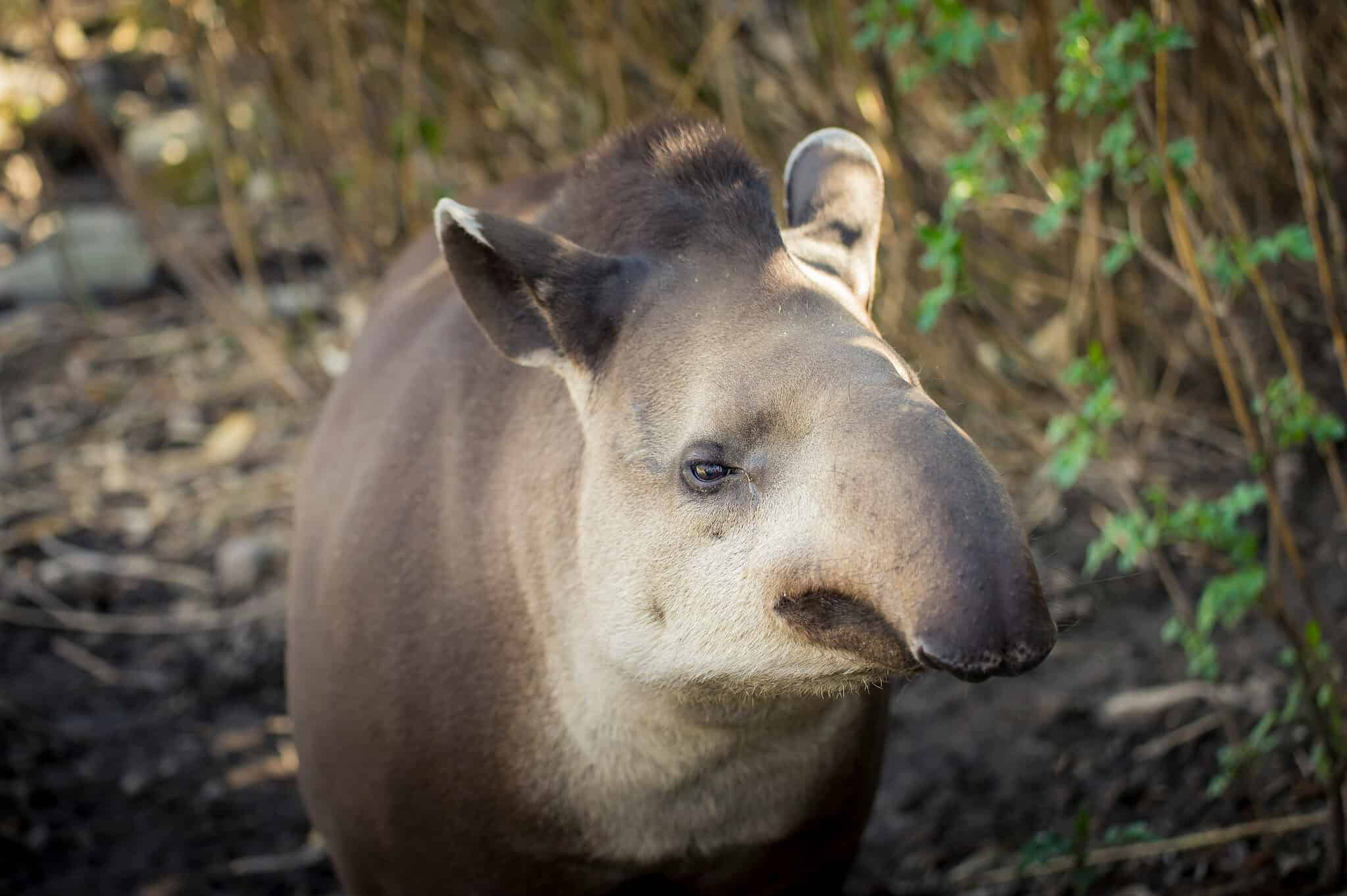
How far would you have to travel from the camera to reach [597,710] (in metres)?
2.58

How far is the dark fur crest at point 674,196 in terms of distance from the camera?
249 centimetres

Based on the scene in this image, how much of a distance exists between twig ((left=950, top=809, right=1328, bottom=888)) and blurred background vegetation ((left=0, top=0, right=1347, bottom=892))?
0.18 feet

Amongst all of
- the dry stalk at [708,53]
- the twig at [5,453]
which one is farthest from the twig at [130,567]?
the dry stalk at [708,53]

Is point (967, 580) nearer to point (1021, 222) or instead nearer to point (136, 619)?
point (1021, 222)

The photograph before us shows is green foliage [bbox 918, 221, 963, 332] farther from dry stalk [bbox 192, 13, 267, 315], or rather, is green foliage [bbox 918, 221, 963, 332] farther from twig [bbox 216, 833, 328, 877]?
dry stalk [bbox 192, 13, 267, 315]

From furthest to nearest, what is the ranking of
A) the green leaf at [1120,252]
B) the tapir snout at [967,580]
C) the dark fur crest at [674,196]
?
the green leaf at [1120,252] < the dark fur crest at [674,196] < the tapir snout at [967,580]

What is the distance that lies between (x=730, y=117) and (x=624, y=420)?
2344 millimetres

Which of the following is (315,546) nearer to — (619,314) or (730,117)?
(619,314)

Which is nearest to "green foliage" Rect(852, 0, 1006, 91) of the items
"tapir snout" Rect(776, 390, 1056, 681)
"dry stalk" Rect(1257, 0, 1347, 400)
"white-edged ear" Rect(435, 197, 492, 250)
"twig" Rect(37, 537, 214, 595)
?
"dry stalk" Rect(1257, 0, 1347, 400)

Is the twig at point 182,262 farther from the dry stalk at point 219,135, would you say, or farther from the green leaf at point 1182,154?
the green leaf at point 1182,154

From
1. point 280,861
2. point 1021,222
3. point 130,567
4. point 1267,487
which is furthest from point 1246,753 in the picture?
point 130,567

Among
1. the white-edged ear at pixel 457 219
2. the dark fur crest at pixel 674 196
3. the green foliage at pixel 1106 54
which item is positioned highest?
the white-edged ear at pixel 457 219

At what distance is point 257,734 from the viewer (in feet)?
15.9

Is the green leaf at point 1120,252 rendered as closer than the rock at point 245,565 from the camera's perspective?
Yes
